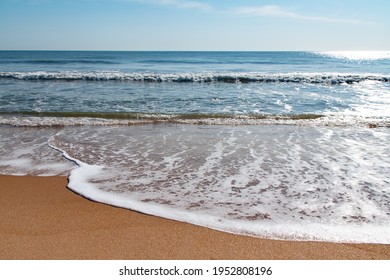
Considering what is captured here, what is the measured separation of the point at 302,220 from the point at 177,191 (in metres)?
1.71

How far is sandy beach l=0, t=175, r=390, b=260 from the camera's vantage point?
3115mm

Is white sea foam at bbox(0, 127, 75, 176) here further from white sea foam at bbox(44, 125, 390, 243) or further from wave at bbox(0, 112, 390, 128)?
wave at bbox(0, 112, 390, 128)

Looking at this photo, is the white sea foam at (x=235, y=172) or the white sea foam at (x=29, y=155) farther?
the white sea foam at (x=29, y=155)

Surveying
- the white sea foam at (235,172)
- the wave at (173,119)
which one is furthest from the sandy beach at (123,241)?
the wave at (173,119)

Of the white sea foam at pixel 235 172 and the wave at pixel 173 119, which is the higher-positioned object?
the wave at pixel 173 119

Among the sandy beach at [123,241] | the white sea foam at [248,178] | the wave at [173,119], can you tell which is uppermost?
the wave at [173,119]

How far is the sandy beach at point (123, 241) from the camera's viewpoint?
3.12 metres

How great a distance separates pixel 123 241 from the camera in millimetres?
3338

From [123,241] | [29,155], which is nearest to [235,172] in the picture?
[123,241]

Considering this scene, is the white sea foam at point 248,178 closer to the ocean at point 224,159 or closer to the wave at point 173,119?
the ocean at point 224,159

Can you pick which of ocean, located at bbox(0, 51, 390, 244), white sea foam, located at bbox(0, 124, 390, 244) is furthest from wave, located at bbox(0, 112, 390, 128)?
white sea foam, located at bbox(0, 124, 390, 244)

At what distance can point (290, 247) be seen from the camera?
3268 millimetres

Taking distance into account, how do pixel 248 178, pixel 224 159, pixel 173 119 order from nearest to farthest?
pixel 248 178
pixel 224 159
pixel 173 119

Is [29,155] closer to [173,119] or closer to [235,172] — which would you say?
[235,172]
